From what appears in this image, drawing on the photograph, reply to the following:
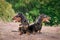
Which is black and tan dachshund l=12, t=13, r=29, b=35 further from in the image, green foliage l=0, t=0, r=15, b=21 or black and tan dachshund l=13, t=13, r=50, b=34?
green foliage l=0, t=0, r=15, b=21

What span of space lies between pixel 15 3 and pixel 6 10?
14.3 m

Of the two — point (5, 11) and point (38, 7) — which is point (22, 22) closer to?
point (5, 11)

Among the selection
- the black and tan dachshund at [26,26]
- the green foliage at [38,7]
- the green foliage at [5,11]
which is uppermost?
the black and tan dachshund at [26,26]

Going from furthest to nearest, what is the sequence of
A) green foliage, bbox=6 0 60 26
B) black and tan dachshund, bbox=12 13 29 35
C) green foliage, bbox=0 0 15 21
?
green foliage, bbox=6 0 60 26, green foliage, bbox=0 0 15 21, black and tan dachshund, bbox=12 13 29 35

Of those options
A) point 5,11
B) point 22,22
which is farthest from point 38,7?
point 22,22

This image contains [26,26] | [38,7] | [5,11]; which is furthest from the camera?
[38,7]

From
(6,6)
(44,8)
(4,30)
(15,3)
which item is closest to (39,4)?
(44,8)

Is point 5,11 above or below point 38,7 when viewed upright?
above

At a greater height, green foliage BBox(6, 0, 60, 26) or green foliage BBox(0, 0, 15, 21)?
green foliage BBox(0, 0, 15, 21)

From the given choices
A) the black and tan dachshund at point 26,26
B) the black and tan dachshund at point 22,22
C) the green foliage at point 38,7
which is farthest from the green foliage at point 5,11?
the black and tan dachshund at point 22,22

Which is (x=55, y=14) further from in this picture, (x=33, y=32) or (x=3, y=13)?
(x=33, y=32)

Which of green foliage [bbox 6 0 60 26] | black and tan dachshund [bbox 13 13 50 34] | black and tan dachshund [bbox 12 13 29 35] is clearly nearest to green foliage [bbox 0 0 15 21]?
green foliage [bbox 6 0 60 26]

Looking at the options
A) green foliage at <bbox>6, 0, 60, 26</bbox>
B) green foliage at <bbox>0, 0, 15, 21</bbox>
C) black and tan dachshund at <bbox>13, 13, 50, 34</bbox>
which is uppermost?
black and tan dachshund at <bbox>13, 13, 50, 34</bbox>

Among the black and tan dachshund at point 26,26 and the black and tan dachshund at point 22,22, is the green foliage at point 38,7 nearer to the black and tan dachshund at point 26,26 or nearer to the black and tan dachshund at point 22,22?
the black and tan dachshund at point 26,26
